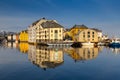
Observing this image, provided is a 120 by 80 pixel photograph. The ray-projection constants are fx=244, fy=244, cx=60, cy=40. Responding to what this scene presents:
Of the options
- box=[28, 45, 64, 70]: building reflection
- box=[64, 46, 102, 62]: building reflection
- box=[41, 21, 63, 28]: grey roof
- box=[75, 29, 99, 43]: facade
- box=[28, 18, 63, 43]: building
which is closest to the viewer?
box=[28, 45, 64, 70]: building reflection

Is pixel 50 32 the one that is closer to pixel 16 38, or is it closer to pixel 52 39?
pixel 52 39

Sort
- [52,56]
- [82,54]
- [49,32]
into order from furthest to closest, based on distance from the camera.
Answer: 1. [49,32]
2. [82,54]
3. [52,56]

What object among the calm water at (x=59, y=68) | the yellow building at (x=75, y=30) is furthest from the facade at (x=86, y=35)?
the calm water at (x=59, y=68)

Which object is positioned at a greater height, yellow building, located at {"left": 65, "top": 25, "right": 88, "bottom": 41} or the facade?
yellow building, located at {"left": 65, "top": 25, "right": 88, "bottom": 41}

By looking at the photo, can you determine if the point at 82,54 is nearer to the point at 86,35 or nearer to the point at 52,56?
the point at 52,56

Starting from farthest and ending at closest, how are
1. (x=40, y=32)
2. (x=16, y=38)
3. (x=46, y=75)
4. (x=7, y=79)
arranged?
1. (x=16, y=38)
2. (x=40, y=32)
3. (x=46, y=75)
4. (x=7, y=79)

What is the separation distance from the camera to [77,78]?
16000 mm

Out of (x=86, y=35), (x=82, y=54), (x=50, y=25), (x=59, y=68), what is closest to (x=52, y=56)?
(x=82, y=54)

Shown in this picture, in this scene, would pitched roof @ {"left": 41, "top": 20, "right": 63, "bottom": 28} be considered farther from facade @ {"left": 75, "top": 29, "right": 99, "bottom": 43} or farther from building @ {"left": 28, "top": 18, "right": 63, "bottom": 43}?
facade @ {"left": 75, "top": 29, "right": 99, "bottom": 43}

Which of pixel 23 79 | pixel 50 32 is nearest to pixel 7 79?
pixel 23 79

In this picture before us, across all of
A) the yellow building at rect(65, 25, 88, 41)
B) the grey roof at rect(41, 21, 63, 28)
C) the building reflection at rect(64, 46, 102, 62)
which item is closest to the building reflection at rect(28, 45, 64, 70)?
the building reflection at rect(64, 46, 102, 62)

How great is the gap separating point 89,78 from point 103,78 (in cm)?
92

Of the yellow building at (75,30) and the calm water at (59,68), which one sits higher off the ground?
the yellow building at (75,30)

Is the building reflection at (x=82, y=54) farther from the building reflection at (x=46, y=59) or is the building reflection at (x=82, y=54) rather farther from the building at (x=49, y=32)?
the building at (x=49, y=32)
